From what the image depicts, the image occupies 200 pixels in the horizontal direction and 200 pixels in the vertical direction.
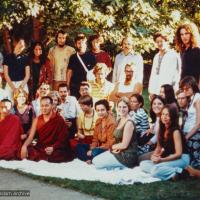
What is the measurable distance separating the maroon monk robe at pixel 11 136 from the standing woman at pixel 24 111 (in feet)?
2.31

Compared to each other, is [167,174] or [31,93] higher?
[31,93]

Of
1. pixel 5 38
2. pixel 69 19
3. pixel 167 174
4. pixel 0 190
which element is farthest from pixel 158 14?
pixel 0 190

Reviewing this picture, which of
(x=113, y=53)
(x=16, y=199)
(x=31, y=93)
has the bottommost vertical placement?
(x=16, y=199)

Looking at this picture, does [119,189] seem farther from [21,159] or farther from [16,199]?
[21,159]

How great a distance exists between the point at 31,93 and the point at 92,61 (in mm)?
1621

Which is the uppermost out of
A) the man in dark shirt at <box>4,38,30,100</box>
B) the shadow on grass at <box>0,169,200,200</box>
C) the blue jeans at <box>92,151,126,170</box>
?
the man in dark shirt at <box>4,38,30,100</box>

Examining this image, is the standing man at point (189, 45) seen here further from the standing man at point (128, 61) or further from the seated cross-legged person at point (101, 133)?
the seated cross-legged person at point (101, 133)

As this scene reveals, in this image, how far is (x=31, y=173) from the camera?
7.48 m

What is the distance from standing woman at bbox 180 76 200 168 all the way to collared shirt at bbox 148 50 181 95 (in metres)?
1.40

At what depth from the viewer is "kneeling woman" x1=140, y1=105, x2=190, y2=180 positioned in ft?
23.5

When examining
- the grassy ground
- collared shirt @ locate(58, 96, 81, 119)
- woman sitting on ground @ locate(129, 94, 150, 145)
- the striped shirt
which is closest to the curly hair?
woman sitting on ground @ locate(129, 94, 150, 145)

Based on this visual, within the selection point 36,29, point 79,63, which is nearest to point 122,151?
point 79,63

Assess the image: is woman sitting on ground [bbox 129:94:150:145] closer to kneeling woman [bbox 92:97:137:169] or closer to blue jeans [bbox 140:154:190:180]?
kneeling woman [bbox 92:97:137:169]

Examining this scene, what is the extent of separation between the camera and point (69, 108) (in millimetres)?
9430
